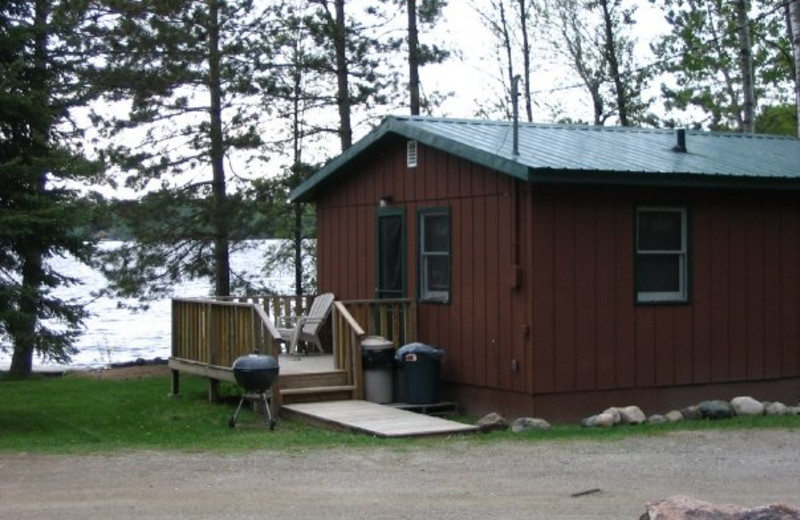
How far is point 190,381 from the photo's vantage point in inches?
713

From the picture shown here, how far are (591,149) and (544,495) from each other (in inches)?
252

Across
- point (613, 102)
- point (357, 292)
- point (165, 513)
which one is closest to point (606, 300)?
point (357, 292)

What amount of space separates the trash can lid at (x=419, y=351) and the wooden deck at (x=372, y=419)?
2.13ft

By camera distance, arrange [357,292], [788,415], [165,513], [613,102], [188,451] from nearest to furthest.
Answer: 1. [165,513]
2. [188,451]
3. [788,415]
4. [357,292]
5. [613,102]

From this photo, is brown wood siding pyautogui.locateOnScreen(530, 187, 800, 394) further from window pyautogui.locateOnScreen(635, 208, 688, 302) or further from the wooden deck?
the wooden deck

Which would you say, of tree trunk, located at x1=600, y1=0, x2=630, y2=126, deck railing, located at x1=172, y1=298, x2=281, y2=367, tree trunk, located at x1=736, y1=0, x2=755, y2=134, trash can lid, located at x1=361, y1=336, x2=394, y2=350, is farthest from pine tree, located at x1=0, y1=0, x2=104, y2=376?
tree trunk, located at x1=600, y1=0, x2=630, y2=126

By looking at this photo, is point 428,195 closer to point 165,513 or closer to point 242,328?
point 242,328

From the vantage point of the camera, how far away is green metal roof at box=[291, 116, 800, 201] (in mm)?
12234

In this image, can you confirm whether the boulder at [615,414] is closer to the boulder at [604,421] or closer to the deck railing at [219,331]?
the boulder at [604,421]

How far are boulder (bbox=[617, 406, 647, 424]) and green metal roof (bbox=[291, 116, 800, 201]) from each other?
7.86 feet

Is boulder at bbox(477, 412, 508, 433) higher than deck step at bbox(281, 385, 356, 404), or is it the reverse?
deck step at bbox(281, 385, 356, 404)

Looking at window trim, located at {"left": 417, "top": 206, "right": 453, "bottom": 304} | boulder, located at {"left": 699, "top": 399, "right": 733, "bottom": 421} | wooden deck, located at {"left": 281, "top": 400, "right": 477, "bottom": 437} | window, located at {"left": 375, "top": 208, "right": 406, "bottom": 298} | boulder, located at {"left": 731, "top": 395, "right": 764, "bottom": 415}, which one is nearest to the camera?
wooden deck, located at {"left": 281, "top": 400, "right": 477, "bottom": 437}

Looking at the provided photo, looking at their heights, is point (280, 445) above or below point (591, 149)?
below

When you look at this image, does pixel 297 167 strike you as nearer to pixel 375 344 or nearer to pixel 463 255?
pixel 463 255
